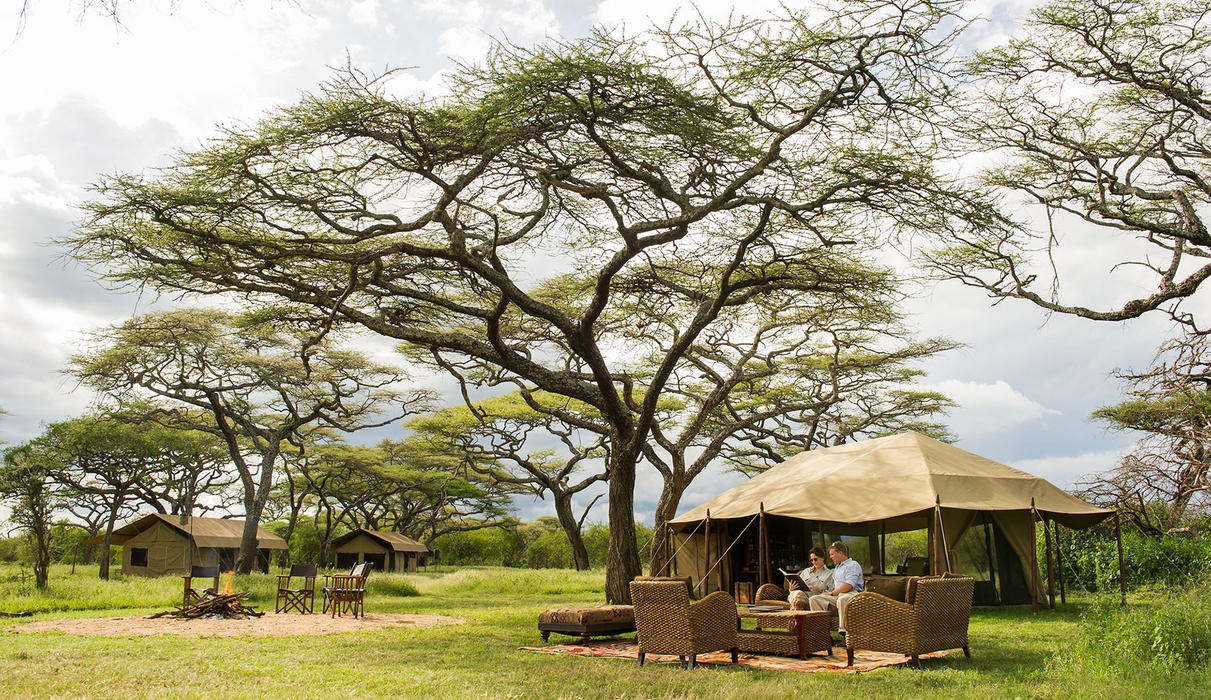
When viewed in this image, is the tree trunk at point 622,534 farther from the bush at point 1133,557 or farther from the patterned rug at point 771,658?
the bush at point 1133,557

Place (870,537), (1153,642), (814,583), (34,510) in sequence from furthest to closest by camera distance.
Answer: (34,510), (870,537), (814,583), (1153,642)

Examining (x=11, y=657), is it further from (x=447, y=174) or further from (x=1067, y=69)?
(x=1067, y=69)

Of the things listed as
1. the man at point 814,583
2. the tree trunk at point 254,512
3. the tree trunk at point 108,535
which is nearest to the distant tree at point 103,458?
the tree trunk at point 108,535

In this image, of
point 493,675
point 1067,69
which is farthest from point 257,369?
point 1067,69

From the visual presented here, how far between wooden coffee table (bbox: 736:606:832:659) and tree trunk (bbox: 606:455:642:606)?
17.4ft

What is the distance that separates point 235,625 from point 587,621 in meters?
4.97

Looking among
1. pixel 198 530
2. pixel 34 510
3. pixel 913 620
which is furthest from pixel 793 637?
pixel 198 530

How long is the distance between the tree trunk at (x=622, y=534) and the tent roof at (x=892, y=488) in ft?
2.78

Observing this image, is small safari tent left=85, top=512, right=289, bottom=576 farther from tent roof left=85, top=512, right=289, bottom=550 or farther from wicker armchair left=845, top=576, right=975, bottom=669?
wicker armchair left=845, top=576, right=975, bottom=669

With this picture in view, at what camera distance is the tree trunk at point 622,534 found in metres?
12.6

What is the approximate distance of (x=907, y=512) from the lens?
10.3 metres

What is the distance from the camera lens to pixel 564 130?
993 centimetres

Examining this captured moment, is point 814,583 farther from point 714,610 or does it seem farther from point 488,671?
A: point 488,671

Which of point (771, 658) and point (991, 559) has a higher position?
point (991, 559)
